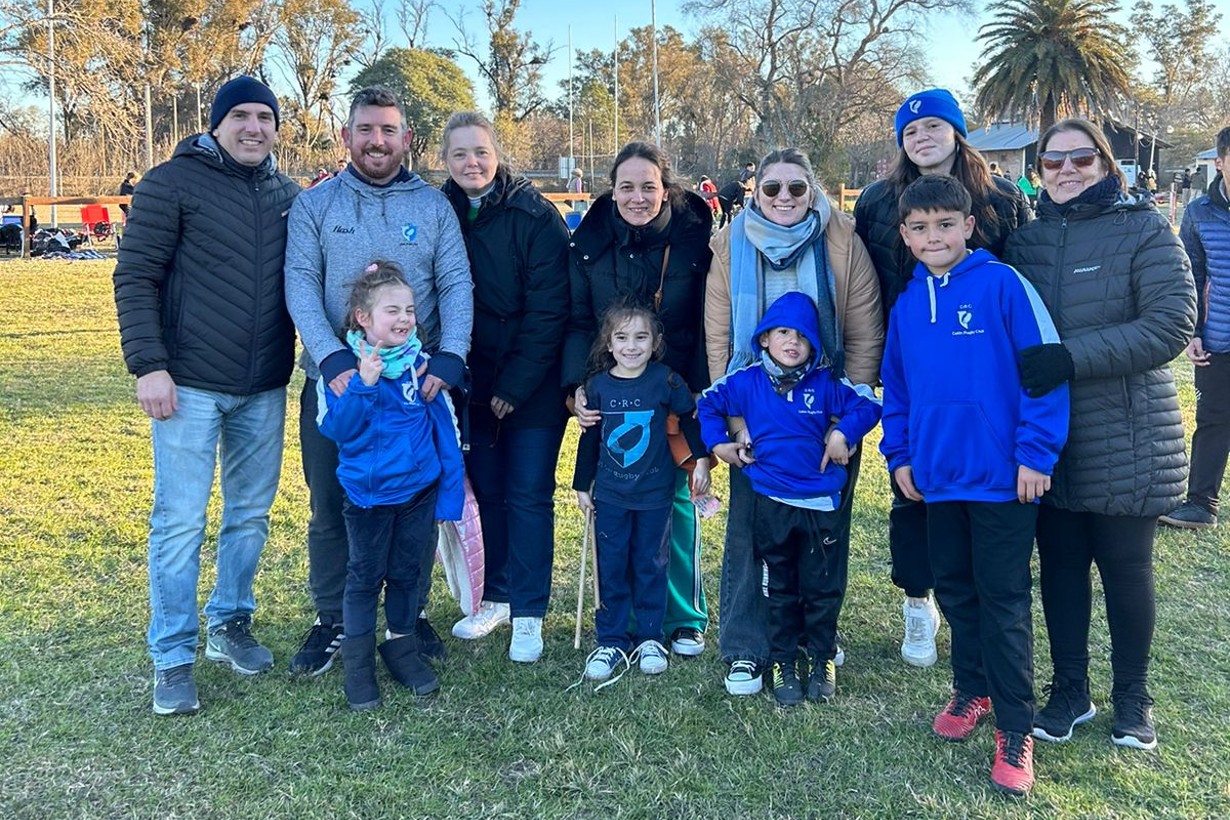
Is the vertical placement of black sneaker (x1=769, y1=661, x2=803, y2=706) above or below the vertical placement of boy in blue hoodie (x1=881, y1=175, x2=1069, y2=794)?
below

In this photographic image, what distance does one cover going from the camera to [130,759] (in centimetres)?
306

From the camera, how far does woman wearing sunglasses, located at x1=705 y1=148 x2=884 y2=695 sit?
338 centimetres

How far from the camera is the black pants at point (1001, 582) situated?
2.93 metres

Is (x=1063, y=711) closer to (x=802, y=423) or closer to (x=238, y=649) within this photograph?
(x=802, y=423)

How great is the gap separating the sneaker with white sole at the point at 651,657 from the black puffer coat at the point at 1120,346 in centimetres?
154

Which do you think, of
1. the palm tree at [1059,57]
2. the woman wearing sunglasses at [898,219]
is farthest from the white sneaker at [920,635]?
the palm tree at [1059,57]

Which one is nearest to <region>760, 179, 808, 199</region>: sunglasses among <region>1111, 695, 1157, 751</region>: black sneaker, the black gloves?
the black gloves

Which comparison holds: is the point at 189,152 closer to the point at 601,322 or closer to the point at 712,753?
the point at 601,322

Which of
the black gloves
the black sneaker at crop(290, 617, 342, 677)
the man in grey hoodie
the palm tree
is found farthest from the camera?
the palm tree

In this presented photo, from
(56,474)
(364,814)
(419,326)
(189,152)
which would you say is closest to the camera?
(364,814)

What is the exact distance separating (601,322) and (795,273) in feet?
2.52

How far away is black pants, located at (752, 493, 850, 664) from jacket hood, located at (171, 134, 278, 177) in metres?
2.20

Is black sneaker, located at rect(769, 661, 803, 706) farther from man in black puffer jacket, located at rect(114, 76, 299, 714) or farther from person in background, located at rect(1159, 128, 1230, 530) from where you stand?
person in background, located at rect(1159, 128, 1230, 530)

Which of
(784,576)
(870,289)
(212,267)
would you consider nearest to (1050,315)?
(870,289)
